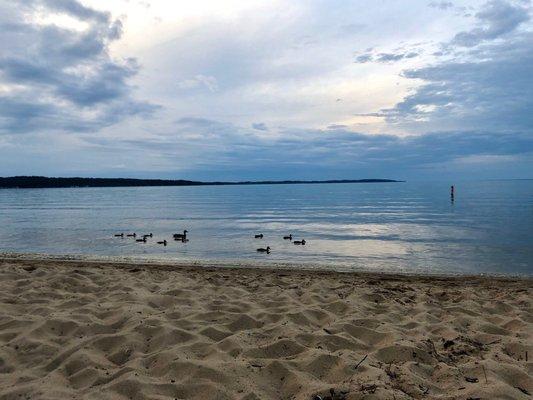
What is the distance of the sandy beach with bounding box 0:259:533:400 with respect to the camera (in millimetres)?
3979

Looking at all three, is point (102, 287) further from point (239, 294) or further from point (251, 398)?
point (251, 398)

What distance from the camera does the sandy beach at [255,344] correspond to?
157 inches

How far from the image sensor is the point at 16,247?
2180 cm

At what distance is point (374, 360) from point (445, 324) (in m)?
2.18

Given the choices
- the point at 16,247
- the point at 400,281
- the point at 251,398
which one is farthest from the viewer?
the point at 16,247

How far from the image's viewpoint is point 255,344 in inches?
202

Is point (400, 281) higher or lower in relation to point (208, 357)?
lower

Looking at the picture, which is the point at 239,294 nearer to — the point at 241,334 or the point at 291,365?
the point at 241,334

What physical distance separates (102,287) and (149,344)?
3.90 metres

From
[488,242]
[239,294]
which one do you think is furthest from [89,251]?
[488,242]

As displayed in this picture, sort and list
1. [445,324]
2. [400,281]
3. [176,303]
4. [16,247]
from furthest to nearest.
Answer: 1. [16,247]
2. [400,281]
3. [176,303]
4. [445,324]

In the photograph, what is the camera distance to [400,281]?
11.7 metres

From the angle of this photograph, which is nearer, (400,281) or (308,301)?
(308,301)

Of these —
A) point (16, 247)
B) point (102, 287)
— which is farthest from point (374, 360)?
point (16, 247)
